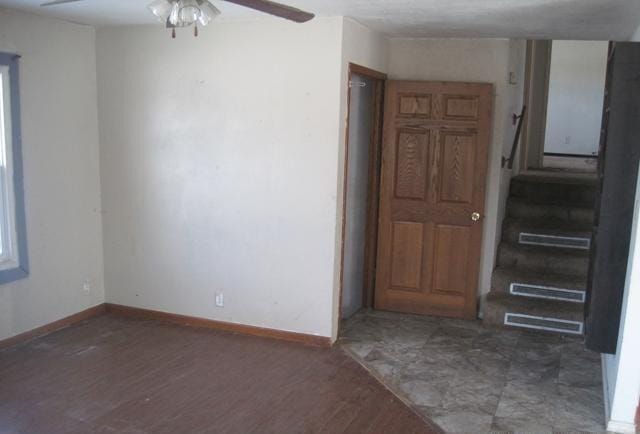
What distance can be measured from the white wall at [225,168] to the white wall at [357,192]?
0.75m

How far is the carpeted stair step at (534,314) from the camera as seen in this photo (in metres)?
4.70

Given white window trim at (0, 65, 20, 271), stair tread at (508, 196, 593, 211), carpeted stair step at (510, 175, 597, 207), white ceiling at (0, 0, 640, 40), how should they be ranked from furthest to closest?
carpeted stair step at (510, 175, 597, 207)
stair tread at (508, 196, 593, 211)
white window trim at (0, 65, 20, 271)
white ceiling at (0, 0, 640, 40)

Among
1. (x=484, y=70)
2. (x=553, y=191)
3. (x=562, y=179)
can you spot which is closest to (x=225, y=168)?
(x=484, y=70)

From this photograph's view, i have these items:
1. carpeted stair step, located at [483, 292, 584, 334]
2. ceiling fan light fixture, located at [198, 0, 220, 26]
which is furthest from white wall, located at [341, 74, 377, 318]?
ceiling fan light fixture, located at [198, 0, 220, 26]

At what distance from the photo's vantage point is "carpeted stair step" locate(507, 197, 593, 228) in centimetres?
547

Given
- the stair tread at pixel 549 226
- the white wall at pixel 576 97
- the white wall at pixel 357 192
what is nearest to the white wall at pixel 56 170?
the white wall at pixel 357 192

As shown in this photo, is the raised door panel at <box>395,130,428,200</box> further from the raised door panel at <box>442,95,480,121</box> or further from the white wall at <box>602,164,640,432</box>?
the white wall at <box>602,164,640,432</box>

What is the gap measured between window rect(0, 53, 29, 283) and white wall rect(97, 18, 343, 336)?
2.63 feet

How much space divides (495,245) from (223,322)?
244cm

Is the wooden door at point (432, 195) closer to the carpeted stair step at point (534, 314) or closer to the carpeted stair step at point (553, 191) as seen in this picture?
the carpeted stair step at point (534, 314)

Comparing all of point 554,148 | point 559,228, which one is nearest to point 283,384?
point 559,228

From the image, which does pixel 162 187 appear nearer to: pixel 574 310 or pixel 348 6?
pixel 348 6

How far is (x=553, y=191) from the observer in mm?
5832

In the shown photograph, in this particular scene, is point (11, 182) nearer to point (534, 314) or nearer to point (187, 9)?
point (187, 9)
